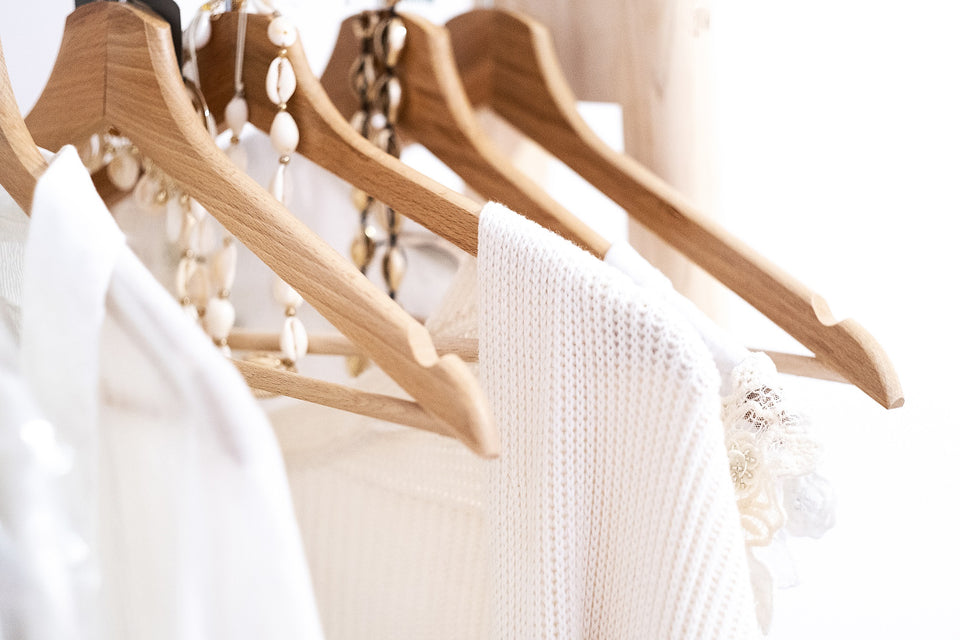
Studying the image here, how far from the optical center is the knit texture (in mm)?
314

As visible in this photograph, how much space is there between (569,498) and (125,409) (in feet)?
0.61

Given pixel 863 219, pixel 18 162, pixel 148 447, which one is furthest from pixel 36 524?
pixel 863 219

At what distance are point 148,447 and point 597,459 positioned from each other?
0.18 m

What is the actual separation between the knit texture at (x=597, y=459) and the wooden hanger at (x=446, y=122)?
0.56 ft

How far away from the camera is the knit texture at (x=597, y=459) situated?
0.31m

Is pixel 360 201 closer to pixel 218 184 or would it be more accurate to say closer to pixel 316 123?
pixel 316 123

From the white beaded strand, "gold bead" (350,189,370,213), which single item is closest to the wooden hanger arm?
the white beaded strand

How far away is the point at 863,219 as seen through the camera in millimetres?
642

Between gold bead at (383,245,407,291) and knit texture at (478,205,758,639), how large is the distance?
10.5 inches

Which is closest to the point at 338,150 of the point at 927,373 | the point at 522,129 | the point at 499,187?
the point at 499,187

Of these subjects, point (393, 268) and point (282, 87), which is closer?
point (282, 87)

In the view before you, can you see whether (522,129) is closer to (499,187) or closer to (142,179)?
(499,187)

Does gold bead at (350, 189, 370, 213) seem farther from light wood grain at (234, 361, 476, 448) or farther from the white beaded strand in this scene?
light wood grain at (234, 361, 476, 448)

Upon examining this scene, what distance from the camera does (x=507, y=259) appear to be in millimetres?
364
